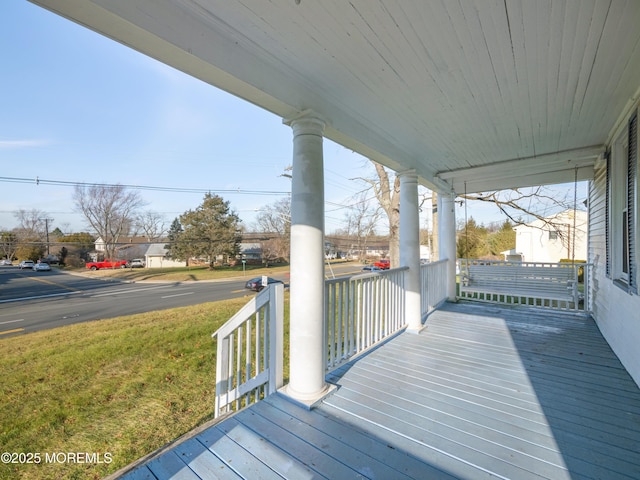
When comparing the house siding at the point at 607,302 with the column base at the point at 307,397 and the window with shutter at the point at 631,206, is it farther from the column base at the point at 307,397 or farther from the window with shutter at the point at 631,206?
the column base at the point at 307,397

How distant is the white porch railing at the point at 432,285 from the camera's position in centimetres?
451

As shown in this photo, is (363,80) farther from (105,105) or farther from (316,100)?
(105,105)

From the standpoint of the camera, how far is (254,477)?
1.41 meters

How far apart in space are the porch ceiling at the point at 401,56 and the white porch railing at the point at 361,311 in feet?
4.65

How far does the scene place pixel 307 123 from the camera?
2.06 meters

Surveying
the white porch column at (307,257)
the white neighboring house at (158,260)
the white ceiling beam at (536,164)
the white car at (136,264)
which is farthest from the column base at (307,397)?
the white car at (136,264)

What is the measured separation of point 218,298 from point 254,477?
12082 mm

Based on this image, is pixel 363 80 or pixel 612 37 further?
pixel 363 80

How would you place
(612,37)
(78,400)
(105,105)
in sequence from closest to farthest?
1. (612,37)
2. (78,400)
3. (105,105)

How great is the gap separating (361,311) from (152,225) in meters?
42.8

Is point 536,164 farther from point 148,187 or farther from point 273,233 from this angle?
point 273,233

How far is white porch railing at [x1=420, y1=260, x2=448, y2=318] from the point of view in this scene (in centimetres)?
451

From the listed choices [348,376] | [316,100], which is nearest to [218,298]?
[348,376]

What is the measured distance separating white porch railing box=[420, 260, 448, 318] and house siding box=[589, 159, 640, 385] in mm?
2035
